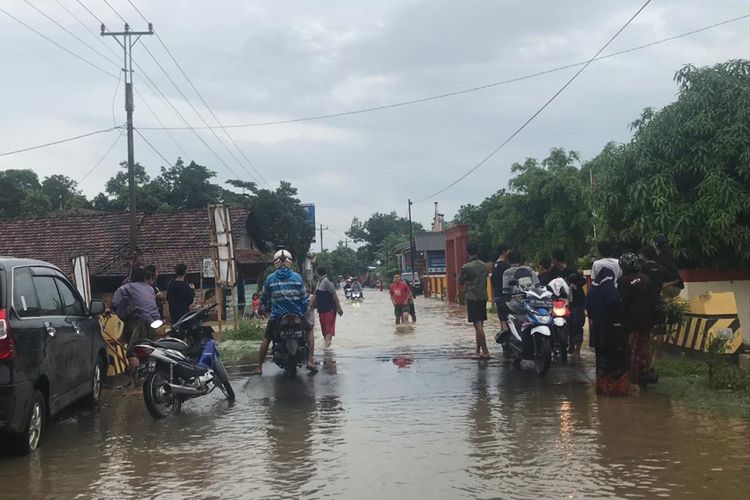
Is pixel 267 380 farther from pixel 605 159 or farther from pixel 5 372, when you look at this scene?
pixel 605 159

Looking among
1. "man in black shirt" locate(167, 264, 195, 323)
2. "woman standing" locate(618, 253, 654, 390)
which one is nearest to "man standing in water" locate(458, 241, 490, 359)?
"woman standing" locate(618, 253, 654, 390)

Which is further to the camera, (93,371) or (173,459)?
(93,371)

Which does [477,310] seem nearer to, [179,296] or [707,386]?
[707,386]

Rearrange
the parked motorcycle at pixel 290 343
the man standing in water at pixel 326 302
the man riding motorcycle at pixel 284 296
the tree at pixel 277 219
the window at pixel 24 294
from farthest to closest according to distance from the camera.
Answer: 1. the tree at pixel 277 219
2. the man standing in water at pixel 326 302
3. the man riding motorcycle at pixel 284 296
4. the parked motorcycle at pixel 290 343
5. the window at pixel 24 294

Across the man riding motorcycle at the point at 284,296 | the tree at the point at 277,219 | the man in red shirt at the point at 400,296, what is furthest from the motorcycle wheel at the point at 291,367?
the tree at the point at 277,219

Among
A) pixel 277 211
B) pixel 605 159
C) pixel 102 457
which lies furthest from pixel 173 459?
pixel 277 211

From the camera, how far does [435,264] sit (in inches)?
2712

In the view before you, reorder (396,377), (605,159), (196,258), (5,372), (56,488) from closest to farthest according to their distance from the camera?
(56,488) < (5,372) < (396,377) < (605,159) < (196,258)

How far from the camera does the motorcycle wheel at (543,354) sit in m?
10.6

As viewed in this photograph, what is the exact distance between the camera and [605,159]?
14.6 metres

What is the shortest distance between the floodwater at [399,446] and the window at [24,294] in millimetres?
1255

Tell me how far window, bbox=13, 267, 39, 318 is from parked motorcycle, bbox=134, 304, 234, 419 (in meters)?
1.56

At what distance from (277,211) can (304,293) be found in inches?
1216

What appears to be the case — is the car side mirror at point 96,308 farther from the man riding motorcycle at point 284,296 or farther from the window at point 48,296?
the man riding motorcycle at point 284,296
